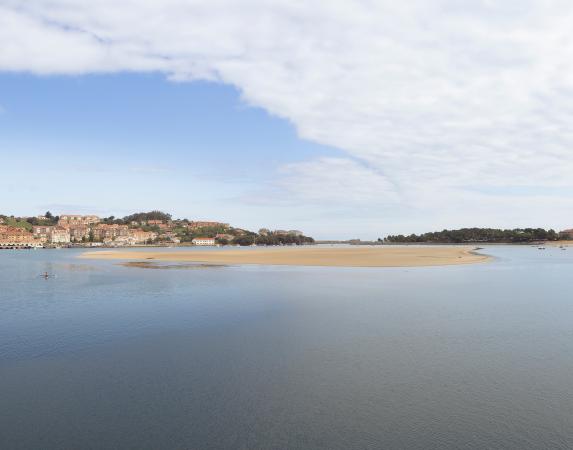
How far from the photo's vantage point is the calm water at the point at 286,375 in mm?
9281

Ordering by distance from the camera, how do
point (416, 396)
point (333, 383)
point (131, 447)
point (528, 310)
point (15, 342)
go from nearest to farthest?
point (131, 447)
point (416, 396)
point (333, 383)
point (15, 342)
point (528, 310)

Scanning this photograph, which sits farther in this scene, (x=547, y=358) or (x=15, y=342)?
(x=15, y=342)

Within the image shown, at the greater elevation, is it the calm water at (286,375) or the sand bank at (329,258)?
the sand bank at (329,258)

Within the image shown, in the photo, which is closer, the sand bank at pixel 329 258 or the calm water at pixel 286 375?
the calm water at pixel 286 375

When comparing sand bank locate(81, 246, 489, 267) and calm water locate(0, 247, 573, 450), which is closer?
calm water locate(0, 247, 573, 450)

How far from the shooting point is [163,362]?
14.4m

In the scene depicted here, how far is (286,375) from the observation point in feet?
42.9

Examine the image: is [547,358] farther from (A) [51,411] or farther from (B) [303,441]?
(A) [51,411]

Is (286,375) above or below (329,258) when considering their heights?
below

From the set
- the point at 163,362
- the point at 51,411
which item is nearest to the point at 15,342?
the point at 163,362

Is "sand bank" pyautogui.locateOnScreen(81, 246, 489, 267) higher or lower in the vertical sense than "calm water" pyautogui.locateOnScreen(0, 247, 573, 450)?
higher

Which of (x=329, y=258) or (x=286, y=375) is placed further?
(x=329, y=258)

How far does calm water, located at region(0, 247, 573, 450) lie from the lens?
365 inches

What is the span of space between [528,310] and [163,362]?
21049 millimetres
